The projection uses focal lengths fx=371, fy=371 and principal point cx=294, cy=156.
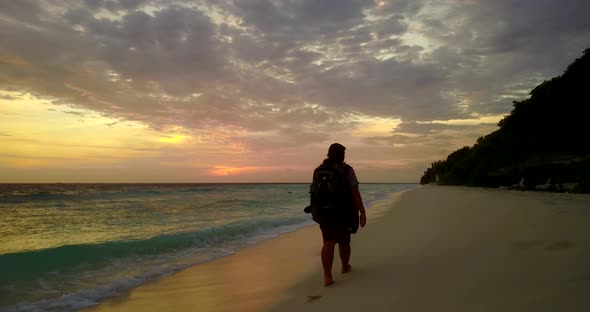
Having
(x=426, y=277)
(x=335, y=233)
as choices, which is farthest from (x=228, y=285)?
(x=426, y=277)

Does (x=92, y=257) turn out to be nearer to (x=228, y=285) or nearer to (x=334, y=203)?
(x=228, y=285)

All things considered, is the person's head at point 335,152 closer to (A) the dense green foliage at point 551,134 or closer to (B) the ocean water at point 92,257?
(B) the ocean water at point 92,257

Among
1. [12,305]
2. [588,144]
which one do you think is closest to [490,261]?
[12,305]

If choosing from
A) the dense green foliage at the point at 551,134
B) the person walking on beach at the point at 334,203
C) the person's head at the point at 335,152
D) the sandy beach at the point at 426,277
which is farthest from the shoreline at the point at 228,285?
the dense green foliage at the point at 551,134

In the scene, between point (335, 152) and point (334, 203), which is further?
point (335, 152)

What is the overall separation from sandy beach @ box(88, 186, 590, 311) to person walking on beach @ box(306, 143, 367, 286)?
512 mm

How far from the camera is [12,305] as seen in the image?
5.19 metres

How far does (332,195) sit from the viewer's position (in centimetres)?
477

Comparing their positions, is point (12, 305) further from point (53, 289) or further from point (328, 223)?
point (328, 223)

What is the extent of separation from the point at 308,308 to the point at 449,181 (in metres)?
46.6

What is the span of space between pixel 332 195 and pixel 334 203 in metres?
0.11

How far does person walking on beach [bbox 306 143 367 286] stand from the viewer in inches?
188

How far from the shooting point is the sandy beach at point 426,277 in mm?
3111

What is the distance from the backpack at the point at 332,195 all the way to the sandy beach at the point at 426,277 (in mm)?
840
